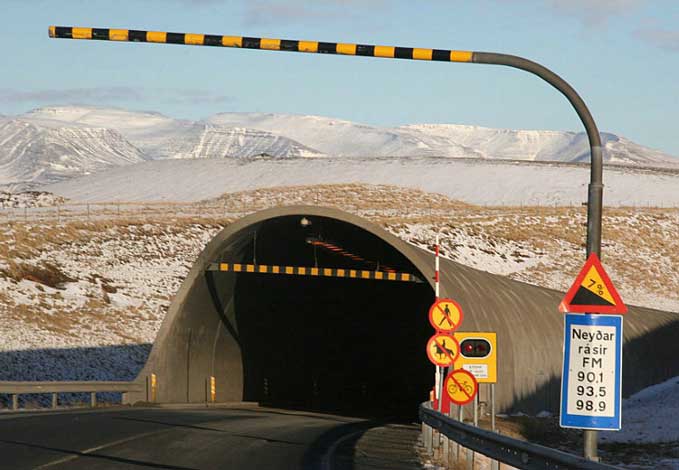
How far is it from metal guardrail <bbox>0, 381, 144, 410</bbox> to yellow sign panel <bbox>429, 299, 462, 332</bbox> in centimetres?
1297

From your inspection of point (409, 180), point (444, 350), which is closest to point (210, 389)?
point (444, 350)

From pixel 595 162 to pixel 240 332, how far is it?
25.0m

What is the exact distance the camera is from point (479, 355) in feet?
73.9

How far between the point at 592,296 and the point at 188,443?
9859 mm

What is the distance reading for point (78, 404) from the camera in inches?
1347

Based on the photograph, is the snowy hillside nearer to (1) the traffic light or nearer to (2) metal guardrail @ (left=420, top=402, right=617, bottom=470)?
(1) the traffic light

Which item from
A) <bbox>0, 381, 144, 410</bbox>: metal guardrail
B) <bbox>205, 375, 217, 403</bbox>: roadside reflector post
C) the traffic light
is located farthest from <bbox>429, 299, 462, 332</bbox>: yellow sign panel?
<bbox>205, 375, 217, 403</bbox>: roadside reflector post

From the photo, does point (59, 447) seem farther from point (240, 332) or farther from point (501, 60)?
point (240, 332)

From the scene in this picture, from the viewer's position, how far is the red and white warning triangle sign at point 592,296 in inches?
484

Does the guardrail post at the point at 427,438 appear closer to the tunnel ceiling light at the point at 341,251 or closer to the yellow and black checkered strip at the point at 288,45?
the yellow and black checkered strip at the point at 288,45

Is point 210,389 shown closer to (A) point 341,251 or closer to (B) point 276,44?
(A) point 341,251

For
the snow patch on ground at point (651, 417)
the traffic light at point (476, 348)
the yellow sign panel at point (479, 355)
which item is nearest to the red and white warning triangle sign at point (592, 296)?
the yellow sign panel at point (479, 355)

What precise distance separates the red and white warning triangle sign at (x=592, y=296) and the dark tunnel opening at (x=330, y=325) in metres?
20.3

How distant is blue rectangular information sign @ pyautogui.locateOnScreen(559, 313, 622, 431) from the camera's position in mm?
11961
